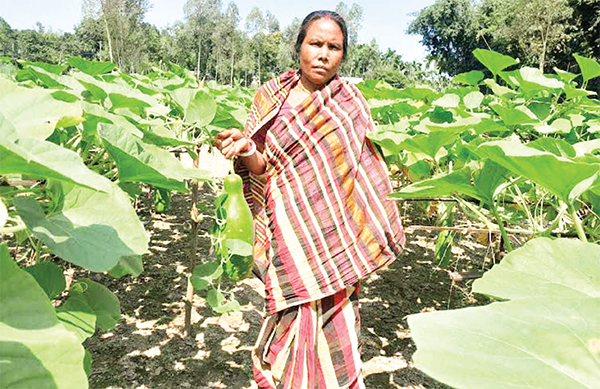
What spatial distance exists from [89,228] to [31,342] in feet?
0.80

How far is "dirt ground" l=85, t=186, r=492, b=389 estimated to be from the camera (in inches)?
85.3

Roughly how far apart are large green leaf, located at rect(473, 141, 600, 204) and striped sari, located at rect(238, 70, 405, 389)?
2.50 ft

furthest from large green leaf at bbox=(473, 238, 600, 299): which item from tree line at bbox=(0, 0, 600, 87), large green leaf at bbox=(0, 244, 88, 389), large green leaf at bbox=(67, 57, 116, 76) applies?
tree line at bbox=(0, 0, 600, 87)

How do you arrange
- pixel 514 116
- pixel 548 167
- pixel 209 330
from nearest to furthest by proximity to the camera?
pixel 548 167 < pixel 514 116 < pixel 209 330

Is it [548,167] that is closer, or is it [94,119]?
[548,167]

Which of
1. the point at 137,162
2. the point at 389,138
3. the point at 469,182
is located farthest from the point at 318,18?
the point at 137,162

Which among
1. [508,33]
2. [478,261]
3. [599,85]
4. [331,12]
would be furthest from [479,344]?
[508,33]

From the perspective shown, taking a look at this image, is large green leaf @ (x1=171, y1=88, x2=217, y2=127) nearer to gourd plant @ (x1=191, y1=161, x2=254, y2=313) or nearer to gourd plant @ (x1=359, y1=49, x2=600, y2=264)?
gourd plant @ (x1=191, y1=161, x2=254, y2=313)

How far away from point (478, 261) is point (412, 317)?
4.13 m

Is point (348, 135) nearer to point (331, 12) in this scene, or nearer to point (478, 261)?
point (331, 12)

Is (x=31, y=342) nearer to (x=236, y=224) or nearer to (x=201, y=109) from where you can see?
(x=236, y=224)

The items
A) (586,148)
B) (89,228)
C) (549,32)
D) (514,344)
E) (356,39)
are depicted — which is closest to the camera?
(514,344)

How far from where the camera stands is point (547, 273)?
649mm

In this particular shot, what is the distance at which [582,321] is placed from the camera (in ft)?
1.12
